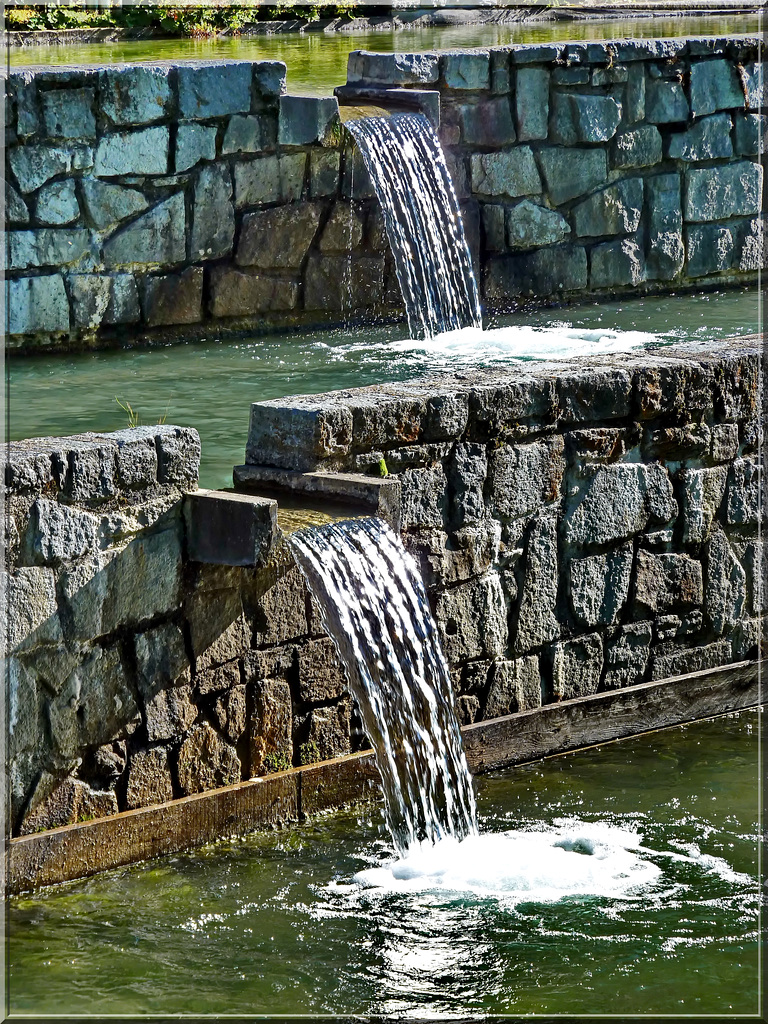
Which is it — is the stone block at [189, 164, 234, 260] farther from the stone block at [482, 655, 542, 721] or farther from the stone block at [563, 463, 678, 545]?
the stone block at [482, 655, 542, 721]

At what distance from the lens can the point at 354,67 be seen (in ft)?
29.4

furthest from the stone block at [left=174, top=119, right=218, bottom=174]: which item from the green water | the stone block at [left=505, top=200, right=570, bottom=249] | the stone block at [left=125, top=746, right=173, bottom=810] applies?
the stone block at [left=125, top=746, right=173, bottom=810]

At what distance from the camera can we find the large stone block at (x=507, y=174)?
8.80m

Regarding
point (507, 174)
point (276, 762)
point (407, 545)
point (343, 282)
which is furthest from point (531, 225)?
point (276, 762)

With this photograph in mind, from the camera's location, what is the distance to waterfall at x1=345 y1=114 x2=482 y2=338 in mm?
8305

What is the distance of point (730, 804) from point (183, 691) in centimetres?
172

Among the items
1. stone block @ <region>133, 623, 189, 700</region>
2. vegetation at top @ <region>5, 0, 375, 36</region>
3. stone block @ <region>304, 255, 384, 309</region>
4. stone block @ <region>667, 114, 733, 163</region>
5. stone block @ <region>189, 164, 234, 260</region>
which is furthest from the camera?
vegetation at top @ <region>5, 0, 375, 36</region>

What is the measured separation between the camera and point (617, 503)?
17.6ft

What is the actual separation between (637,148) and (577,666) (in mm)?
4787

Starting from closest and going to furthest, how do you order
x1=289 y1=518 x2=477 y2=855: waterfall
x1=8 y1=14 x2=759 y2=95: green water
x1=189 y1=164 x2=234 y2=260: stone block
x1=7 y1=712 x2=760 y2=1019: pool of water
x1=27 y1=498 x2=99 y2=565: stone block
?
x1=7 y1=712 x2=760 y2=1019: pool of water → x1=27 y1=498 x2=99 y2=565: stone block → x1=289 y1=518 x2=477 y2=855: waterfall → x1=189 y1=164 x2=234 y2=260: stone block → x1=8 y1=14 x2=759 y2=95: green water

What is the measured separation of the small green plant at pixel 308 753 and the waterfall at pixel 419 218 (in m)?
3.90

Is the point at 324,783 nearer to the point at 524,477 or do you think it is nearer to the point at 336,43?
the point at 524,477

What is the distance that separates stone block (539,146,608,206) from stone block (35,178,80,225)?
9.14ft

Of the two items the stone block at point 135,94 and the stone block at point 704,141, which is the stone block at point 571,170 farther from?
the stone block at point 135,94
